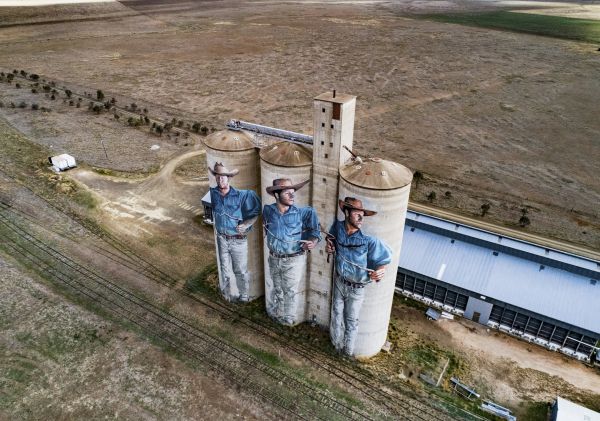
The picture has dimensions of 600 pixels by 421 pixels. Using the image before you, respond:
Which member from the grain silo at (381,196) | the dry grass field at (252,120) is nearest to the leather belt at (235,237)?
the dry grass field at (252,120)

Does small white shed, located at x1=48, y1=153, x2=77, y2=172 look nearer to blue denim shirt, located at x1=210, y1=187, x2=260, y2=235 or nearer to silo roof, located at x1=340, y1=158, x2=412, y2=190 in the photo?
blue denim shirt, located at x1=210, y1=187, x2=260, y2=235

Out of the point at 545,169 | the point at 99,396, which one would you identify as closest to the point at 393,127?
the point at 545,169

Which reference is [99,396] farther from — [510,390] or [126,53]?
[126,53]

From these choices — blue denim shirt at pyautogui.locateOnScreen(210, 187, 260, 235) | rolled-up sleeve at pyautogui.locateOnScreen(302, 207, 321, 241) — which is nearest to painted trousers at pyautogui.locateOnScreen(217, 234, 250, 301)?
blue denim shirt at pyautogui.locateOnScreen(210, 187, 260, 235)

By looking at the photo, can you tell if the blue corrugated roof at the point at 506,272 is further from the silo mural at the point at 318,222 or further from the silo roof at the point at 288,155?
the silo roof at the point at 288,155

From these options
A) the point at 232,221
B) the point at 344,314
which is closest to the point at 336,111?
the point at 232,221

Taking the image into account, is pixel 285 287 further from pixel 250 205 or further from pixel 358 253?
pixel 358 253
